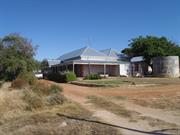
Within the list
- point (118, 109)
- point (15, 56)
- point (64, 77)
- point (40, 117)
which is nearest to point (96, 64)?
point (64, 77)

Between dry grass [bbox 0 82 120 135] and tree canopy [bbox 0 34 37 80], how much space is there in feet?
60.5

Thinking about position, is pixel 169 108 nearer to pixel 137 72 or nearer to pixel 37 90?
pixel 37 90

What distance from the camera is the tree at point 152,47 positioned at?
164ft

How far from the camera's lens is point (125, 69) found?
4988 cm

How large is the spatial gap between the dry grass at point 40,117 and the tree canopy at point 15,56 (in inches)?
726

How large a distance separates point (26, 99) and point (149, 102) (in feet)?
18.5

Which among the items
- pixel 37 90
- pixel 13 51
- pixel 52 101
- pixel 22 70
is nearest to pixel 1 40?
pixel 13 51

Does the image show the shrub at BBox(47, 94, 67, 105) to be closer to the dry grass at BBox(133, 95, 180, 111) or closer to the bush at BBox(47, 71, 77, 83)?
the dry grass at BBox(133, 95, 180, 111)

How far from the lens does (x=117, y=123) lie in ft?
32.3

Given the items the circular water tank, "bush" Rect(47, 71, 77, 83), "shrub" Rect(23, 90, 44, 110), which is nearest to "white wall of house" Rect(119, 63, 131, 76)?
the circular water tank

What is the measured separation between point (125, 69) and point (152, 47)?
5.57 m

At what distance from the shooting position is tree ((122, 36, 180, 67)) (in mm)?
49875

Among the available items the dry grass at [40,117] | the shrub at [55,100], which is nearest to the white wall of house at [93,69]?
the shrub at [55,100]

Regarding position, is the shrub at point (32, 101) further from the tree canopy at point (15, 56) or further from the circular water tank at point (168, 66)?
the circular water tank at point (168, 66)
